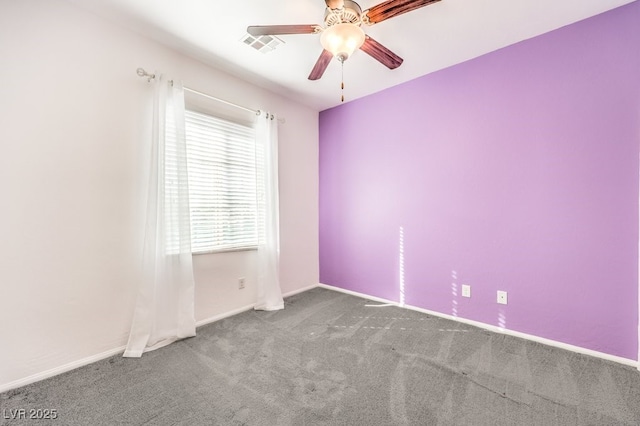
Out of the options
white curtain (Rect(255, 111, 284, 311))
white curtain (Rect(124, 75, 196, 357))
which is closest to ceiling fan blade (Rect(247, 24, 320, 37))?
white curtain (Rect(124, 75, 196, 357))

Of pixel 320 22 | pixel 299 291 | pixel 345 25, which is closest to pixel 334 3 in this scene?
pixel 345 25

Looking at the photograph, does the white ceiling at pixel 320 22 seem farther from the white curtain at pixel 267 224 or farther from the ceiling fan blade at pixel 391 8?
the white curtain at pixel 267 224

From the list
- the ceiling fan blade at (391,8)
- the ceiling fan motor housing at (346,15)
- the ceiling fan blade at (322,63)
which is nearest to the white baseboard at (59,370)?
the ceiling fan blade at (322,63)

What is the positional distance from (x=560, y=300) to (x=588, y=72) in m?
1.82

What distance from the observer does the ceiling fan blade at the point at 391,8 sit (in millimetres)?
1463

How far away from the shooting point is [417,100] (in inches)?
117

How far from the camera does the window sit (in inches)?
102

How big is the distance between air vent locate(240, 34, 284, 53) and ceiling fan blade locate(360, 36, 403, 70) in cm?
84

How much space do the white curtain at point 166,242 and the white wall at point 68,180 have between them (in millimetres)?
115

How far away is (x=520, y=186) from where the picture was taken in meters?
2.36

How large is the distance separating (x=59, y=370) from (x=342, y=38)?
2918 mm

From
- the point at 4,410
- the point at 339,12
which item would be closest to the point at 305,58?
the point at 339,12

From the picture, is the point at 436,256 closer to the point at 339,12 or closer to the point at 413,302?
the point at 413,302

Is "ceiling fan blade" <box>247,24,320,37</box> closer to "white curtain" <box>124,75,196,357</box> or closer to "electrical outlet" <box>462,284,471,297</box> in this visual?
"white curtain" <box>124,75,196,357</box>
